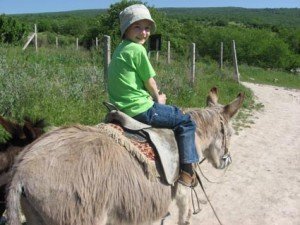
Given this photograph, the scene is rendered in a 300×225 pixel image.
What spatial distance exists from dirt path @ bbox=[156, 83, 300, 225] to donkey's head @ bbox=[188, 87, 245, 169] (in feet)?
3.37

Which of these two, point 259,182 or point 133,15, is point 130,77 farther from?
point 259,182

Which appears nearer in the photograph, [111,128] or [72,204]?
[72,204]

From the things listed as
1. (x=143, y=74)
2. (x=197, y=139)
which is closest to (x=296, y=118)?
(x=197, y=139)

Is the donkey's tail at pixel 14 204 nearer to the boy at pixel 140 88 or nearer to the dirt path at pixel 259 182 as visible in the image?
the boy at pixel 140 88

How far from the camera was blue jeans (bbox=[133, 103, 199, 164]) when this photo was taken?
12.0 feet

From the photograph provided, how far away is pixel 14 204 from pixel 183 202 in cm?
180

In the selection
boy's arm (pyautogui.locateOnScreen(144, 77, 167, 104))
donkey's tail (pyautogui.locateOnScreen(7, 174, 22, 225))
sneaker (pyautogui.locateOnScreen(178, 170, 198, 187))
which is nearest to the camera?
donkey's tail (pyautogui.locateOnScreen(7, 174, 22, 225))

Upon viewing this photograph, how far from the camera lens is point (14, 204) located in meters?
2.71

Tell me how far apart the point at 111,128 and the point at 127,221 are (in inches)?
27.0

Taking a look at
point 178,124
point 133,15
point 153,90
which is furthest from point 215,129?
point 133,15

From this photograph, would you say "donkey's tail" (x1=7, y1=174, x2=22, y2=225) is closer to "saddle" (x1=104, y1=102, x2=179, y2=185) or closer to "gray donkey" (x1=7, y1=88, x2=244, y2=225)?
"gray donkey" (x1=7, y1=88, x2=244, y2=225)

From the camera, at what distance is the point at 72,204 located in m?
2.83

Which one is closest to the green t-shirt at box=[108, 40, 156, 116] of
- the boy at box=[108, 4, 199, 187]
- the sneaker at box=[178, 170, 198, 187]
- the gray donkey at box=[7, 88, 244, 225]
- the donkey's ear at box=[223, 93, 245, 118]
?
the boy at box=[108, 4, 199, 187]

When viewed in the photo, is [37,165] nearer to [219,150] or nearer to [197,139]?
[197,139]
